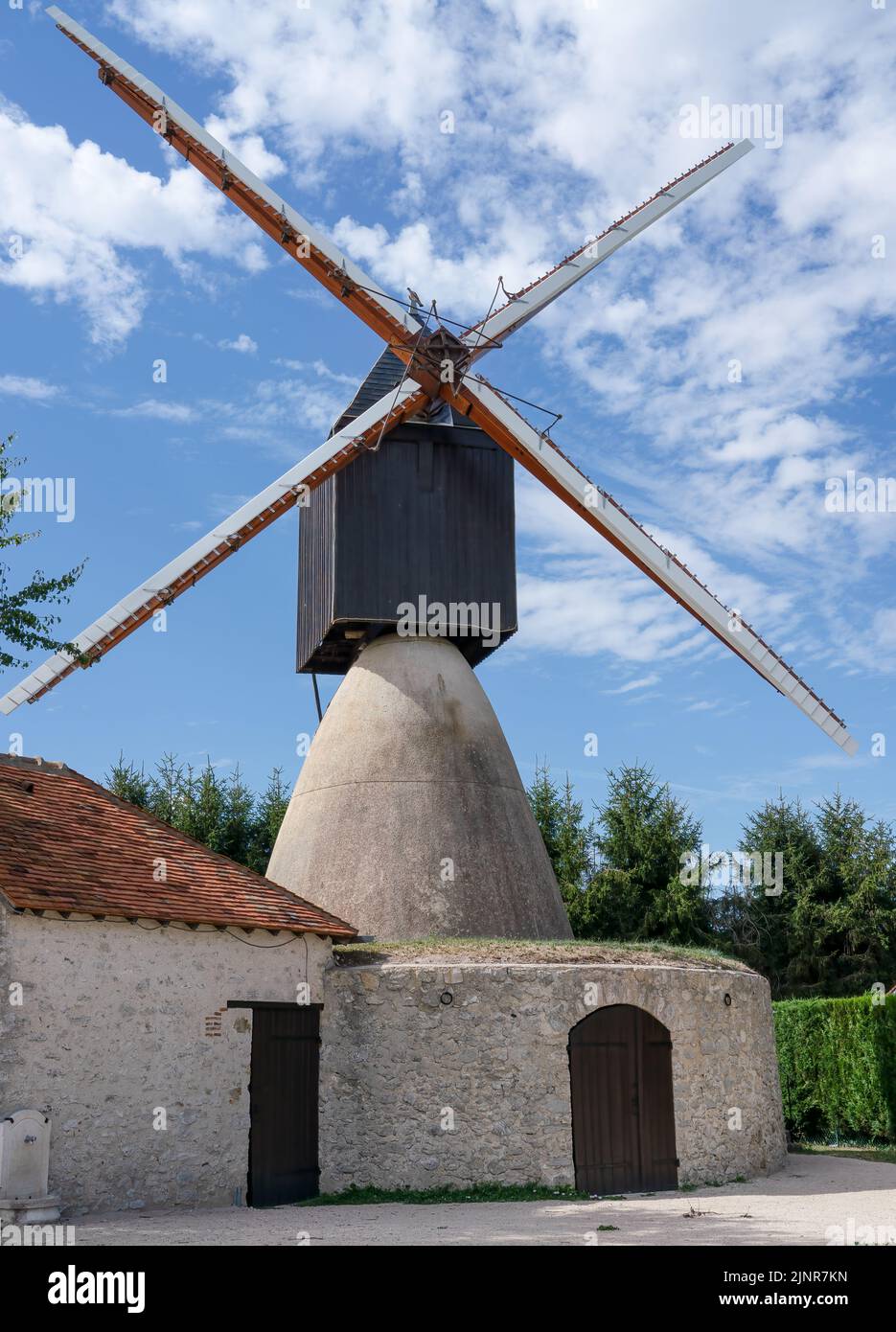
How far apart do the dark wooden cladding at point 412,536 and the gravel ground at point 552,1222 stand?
7.29 m

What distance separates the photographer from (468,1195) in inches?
451

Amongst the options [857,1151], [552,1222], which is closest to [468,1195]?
[552,1222]

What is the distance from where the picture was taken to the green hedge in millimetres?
17844

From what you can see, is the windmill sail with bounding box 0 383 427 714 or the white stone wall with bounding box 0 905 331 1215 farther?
the windmill sail with bounding box 0 383 427 714

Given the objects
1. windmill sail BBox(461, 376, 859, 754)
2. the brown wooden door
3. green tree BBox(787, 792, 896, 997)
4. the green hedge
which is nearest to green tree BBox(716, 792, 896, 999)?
green tree BBox(787, 792, 896, 997)

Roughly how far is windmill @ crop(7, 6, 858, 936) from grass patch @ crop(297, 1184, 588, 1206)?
10.9ft

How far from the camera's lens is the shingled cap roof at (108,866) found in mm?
10545

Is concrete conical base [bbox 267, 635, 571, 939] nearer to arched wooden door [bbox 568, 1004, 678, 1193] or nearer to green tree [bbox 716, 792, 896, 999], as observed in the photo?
arched wooden door [bbox 568, 1004, 678, 1193]

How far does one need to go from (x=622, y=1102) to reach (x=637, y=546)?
6.89 meters

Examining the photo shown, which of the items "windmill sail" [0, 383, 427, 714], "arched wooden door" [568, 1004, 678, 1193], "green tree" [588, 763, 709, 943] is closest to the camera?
"arched wooden door" [568, 1004, 678, 1193]

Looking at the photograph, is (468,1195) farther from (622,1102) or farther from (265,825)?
(265,825)

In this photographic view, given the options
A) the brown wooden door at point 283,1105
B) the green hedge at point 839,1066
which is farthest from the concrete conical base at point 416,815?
the green hedge at point 839,1066

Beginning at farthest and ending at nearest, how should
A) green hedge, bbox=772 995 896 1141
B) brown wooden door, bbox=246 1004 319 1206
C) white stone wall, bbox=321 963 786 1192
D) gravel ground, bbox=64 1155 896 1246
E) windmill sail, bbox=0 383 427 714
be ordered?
green hedge, bbox=772 995 896 1141 → windmill sail, bbox=0 383 427 714 → white stone wall, bbox=321 963 786 1192 → brown wooden door, bbox=246 1004 319 1206 → gravel ground, bbox=64 1155 896 1246

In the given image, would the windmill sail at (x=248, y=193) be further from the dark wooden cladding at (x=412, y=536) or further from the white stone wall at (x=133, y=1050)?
the white stone wall at (x=133, y=1050)
